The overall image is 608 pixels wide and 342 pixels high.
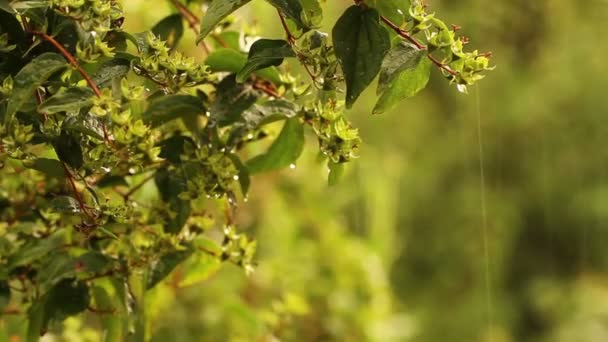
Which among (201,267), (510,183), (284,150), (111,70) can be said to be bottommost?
(510,183)

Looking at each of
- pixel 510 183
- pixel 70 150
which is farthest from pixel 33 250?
pixel 510 183

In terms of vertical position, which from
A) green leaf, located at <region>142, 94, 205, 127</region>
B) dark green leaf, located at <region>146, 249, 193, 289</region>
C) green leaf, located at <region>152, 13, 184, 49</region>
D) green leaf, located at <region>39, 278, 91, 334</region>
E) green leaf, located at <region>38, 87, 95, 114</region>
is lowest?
green leaf, located at <region>39, 278, 91, 334</region>

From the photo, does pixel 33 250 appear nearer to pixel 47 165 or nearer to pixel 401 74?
pixel 47 165

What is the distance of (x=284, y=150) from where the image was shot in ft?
2.14

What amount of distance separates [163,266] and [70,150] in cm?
14

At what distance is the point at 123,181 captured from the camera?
66cm

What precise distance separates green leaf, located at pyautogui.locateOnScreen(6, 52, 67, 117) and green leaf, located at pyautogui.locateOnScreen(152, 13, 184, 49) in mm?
243

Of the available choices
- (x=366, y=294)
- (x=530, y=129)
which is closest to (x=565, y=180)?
(x=530, y=129)

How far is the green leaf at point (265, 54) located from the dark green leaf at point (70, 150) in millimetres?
94

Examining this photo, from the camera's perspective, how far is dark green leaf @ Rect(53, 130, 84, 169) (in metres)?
0.51

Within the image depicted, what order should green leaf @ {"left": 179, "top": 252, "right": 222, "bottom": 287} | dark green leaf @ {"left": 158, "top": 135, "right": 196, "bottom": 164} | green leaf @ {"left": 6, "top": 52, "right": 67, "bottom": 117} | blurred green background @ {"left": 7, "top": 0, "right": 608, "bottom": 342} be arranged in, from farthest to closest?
blurred green background @ {"left": 7, "top": 0, "right": 608, "bottom": 342}, green leaf @ {"left": 179, "top": 252, "right": 222, "bottom": 287}, dark green leaf @ {"left": 158, "top": 135, "right": 196, "bottom": 164}, green leaf @ {"left": 6, "top": 52, "right": 67, "bottom": 117}

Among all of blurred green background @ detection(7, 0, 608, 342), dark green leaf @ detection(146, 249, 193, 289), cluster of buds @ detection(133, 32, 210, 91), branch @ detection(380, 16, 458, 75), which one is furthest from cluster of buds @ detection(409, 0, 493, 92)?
blurred green background @ detection(7, 0, 608, 342)

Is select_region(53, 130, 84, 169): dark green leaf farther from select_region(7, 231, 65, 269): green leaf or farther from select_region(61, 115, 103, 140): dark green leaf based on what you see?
select_region(7, 231, 65, 269): green leaf

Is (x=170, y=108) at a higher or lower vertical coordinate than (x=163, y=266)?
higher
